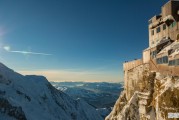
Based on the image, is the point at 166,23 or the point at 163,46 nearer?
the point at 163,46

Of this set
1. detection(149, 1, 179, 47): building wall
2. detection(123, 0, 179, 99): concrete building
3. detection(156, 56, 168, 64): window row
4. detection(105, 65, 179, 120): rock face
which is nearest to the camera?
detection(105, 65, 179, 120): rock face

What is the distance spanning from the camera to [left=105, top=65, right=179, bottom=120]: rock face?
33906 mm

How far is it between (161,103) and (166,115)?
2020 mm

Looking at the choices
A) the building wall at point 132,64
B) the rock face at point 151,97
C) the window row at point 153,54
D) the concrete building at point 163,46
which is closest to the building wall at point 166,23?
the concrete building at point 163,46

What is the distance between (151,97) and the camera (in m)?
43.9

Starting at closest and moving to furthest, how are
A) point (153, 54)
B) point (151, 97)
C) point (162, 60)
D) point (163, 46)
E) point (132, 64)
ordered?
1. point (151, 97)
2. point (162, 60)
3. point (153, 54)
4. point (163, 46)
5. point (132, 64)

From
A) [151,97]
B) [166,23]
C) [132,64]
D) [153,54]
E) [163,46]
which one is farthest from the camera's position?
[132,64]

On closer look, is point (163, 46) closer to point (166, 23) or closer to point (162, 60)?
point (162, 60)

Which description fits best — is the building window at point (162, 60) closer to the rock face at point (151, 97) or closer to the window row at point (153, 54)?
the rock face at point (151, 97)

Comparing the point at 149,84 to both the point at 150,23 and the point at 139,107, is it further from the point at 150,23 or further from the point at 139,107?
the point at 150,23

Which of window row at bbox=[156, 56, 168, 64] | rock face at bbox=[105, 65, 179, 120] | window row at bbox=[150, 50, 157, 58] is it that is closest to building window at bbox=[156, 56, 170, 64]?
window row at bbox=[156, 56, 168, 64]

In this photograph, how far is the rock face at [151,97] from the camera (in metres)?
33.9

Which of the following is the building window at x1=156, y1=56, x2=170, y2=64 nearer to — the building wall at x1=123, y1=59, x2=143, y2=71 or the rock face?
the rock face

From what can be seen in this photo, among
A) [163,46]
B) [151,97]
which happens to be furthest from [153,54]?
[151,97]
